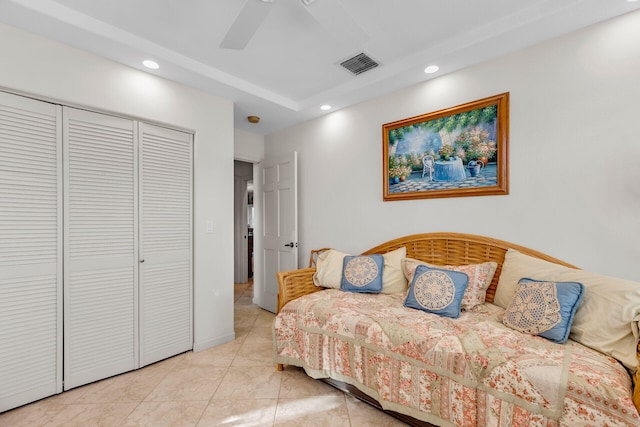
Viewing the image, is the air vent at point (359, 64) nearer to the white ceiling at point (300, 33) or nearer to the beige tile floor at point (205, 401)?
the white ceiling at point (300, 33)

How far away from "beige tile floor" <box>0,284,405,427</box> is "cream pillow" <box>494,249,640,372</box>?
1.17 meters

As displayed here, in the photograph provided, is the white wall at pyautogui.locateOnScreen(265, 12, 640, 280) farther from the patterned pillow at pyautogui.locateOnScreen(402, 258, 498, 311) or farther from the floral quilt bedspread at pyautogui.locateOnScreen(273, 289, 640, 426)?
the floral quilt bedspread at pyautogui.locateOnScreen(273, 289, 640, 426)

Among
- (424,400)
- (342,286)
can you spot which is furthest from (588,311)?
(342,286)

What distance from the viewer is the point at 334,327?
6.72 feet

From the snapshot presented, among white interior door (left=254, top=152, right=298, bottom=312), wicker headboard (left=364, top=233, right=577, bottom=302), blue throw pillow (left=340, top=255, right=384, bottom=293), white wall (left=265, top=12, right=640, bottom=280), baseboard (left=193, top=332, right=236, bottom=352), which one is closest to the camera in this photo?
white wall (left=265, top=12, right=640, bottom=280)

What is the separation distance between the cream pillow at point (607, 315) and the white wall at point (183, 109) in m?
2.73

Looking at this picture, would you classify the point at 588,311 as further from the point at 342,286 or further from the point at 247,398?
the point at 247,398

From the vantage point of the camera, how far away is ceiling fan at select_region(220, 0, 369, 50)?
4.84 feet

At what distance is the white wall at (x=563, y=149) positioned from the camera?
1.81 metres

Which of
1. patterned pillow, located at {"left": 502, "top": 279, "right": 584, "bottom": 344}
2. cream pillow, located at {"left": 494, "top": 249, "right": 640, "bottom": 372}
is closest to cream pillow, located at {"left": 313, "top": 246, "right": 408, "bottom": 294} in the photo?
patterned pillow, located at {"left": 502, "top": 279, "right": 584, "bottom": 344}

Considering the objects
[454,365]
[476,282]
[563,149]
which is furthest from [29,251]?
[563,149]

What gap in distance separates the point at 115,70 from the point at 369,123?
2285 mm

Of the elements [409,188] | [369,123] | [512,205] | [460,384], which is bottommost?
[460,384]

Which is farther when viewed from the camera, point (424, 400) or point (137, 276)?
point (137, 276)
